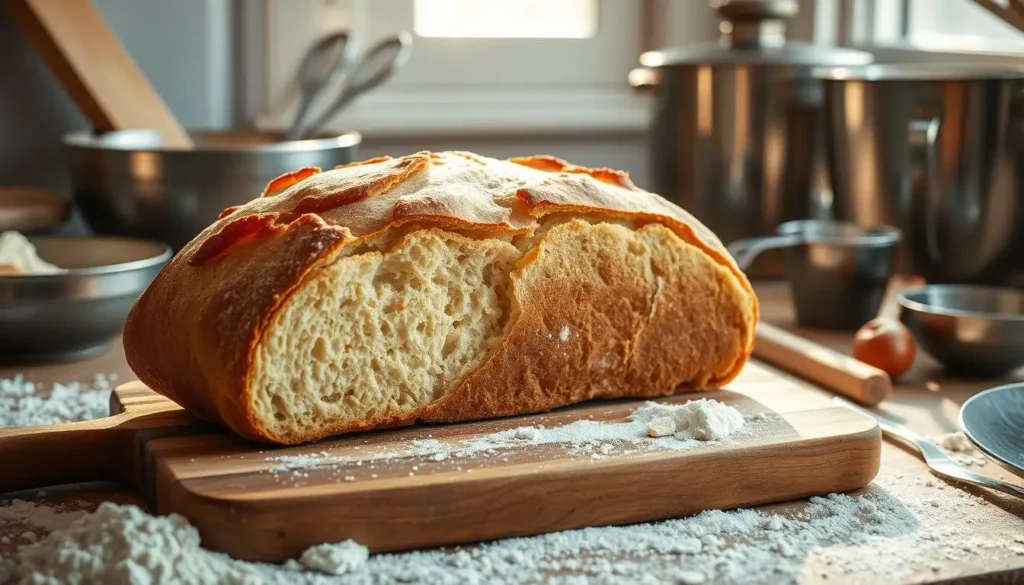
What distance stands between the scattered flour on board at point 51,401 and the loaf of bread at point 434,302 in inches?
6.8

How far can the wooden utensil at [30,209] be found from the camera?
1.64m

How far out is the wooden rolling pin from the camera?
1321 mm

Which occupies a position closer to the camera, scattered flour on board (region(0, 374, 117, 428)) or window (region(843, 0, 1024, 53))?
scattered flour on board (region(0, 374, 117, 428))

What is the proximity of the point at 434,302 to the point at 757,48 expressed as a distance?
0.98 metres

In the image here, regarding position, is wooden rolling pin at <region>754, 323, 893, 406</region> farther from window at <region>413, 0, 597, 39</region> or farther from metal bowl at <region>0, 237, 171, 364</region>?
window at <region>413, 0, 597, 39</region>

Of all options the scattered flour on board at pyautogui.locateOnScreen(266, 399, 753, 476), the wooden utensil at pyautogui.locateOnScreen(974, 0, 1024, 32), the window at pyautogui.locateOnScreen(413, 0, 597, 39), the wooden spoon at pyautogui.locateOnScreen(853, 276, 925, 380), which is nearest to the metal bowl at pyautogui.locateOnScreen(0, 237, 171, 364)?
the scattered flour on board at pyautogui.locateOnScreen(266, 399, 753, 476)

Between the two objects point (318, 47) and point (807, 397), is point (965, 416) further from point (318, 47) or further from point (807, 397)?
point (318, 47)

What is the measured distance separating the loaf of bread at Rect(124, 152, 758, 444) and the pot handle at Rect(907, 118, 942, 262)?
0.60 meters

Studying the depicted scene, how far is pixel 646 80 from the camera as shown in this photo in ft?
6.22

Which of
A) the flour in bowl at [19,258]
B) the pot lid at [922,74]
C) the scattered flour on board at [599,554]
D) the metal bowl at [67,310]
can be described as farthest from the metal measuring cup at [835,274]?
the flour in bowl at [19,258]

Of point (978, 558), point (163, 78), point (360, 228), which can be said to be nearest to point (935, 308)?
point (978, 558)

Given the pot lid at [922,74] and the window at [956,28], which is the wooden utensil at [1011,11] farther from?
the window at [956,28]

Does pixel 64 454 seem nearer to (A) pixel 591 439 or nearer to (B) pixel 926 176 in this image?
(A) pixel 591 439

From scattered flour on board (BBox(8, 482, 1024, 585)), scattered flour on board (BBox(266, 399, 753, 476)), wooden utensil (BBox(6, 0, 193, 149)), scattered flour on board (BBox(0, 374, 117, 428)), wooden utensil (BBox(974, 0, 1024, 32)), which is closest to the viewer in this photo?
scattered flour on board (BBox(8, 482, 1024, 585))
